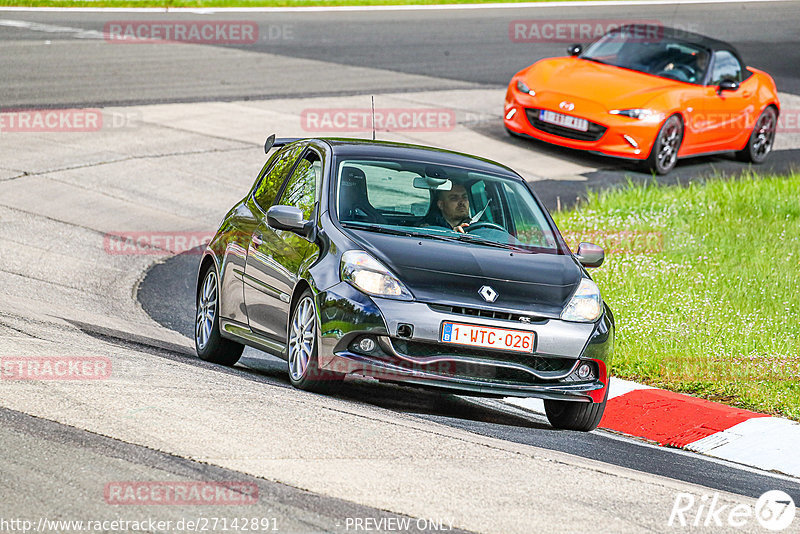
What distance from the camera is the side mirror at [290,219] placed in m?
7.98

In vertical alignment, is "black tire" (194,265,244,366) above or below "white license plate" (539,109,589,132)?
above

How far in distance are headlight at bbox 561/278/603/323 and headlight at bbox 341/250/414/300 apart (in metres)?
0.99

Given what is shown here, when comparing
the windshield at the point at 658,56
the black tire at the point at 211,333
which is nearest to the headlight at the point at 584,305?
the black tire at the point at 211,333

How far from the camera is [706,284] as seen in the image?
11.6 m

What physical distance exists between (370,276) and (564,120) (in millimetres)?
11260

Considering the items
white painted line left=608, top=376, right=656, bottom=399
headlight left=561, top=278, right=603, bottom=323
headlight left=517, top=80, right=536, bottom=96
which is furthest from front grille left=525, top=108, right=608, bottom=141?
headlight left=561, top=278, right=603, bottom=323

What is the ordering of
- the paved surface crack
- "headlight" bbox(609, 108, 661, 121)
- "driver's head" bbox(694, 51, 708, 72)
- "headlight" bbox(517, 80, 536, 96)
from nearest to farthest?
the paved surface crack
"headlight" bbox(609, 108, 661, 121)
"headlight" bbox(517, 80, 536, 96)
"driver's head" bbox(694, 51, 708, 72)

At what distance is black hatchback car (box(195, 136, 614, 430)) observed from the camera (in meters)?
7.27

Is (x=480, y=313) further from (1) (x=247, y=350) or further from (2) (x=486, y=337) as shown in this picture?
(1) (x=247, y=350)

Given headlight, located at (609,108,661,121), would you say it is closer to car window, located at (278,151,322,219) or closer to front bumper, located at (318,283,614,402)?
car window, located at (278,151,322,219)

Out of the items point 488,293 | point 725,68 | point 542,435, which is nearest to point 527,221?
point 488,293

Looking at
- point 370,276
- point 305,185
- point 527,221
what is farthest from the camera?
point 305,185

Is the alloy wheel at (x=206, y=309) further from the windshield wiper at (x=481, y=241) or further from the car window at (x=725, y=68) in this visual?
the car window at (x=725, y=68)

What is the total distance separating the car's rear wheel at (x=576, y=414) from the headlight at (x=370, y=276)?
4.71 feet
